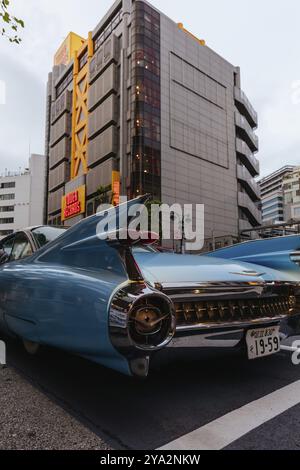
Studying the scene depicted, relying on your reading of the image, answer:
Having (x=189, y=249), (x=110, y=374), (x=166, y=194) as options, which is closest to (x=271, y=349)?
(x=110, y=374)

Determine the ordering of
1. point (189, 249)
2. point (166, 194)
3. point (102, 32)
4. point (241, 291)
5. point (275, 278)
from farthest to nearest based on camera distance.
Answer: point (102, 32), point (189, 249), point (166, 194), point (275, 278), point (241, 291)

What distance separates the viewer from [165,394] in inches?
89.5

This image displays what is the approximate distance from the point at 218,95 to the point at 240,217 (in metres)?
15.4

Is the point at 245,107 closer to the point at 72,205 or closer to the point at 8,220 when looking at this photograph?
the point at 72,205

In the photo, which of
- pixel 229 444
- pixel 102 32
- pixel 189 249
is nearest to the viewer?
pixel 229 444

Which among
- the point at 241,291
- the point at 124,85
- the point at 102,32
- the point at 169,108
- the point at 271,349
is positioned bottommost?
the point at 271,349

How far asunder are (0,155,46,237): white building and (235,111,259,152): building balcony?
38644mm

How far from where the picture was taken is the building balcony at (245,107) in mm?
44969

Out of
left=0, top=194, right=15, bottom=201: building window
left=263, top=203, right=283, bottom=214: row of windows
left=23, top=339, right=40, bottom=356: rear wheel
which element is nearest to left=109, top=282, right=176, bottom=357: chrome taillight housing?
left=23, top=339, right=40, bottom=356: rear wheel

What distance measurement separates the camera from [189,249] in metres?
37.3

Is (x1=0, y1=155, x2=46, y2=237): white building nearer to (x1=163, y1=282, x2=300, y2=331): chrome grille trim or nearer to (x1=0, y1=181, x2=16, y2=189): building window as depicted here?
(x1=0, y1=181, x2=16, y2=189): building window

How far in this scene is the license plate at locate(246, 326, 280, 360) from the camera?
2.21m

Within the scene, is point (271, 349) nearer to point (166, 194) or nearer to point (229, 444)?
point (229, 444)

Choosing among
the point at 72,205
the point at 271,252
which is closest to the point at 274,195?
the point at 72,205
